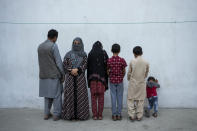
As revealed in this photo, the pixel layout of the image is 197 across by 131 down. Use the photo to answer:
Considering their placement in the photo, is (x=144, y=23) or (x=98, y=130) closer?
(x=98, y=130)

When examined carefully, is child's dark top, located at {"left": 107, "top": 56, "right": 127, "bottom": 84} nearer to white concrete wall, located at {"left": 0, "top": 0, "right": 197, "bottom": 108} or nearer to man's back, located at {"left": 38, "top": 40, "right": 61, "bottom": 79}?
white concrete wall, located at {"left": 0, "top": 0, "right": 197, "bottom": 108}

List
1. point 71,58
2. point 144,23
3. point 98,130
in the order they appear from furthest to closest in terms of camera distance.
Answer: point 144,23 → point 71,58 → point 98,130

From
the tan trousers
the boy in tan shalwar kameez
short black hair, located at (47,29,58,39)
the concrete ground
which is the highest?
short black hair, located at (47,29,58,39)

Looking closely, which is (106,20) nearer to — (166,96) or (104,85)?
(104,85)

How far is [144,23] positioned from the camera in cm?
598

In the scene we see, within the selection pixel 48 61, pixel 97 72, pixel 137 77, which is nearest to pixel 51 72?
pixel 48 61

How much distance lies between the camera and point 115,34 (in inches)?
237

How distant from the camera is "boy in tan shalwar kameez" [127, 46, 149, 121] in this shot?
16.8ft

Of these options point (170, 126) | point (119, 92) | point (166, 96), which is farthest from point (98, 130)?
point (166, 96)

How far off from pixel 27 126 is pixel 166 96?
3.32 meters

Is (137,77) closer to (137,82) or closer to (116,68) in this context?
(137,82)

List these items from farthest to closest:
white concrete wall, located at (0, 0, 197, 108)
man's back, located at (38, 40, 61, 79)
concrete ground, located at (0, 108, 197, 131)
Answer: white concrete wall, located at (0, 0, 197, 108) → man's back, located at (38, 40, 61, 79) → concrete ground, located at (0, 108, 197, 131)

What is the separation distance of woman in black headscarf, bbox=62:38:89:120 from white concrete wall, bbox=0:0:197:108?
959mm

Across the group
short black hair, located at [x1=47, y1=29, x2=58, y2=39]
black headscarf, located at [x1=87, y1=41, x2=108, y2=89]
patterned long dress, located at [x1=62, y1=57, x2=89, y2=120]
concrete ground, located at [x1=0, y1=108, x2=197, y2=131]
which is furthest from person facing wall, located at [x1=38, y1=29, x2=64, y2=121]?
black headscarf, located at [x1=87, y1=41, x2=108, y2=89]
